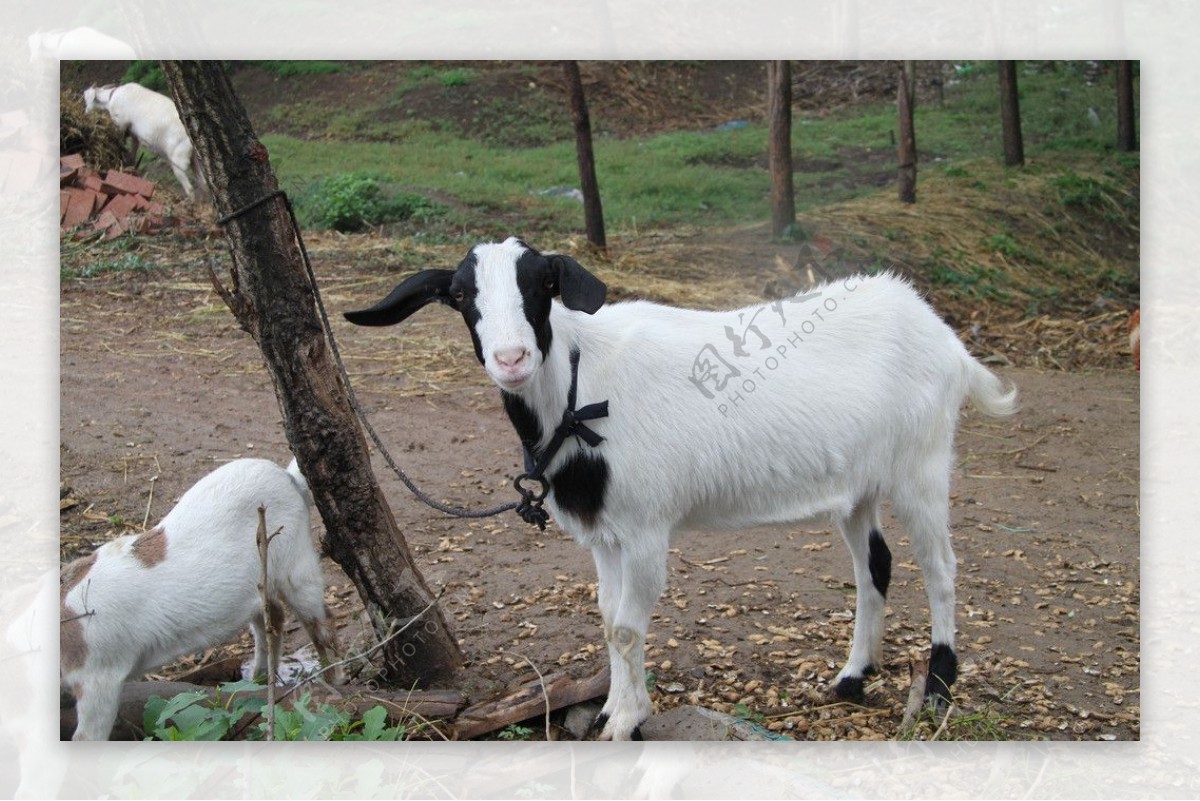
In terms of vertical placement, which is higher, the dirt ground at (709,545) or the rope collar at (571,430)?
the rope collar at (571,430)

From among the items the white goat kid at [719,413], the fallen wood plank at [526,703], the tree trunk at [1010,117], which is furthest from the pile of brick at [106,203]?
the tree trunk at [1010,117]

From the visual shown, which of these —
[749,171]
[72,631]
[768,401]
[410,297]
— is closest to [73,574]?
[72,631]

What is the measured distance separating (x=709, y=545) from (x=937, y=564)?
90 centimetres

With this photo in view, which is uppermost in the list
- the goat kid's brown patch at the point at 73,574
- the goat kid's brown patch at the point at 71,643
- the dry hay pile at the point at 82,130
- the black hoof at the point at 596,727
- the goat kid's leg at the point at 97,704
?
the dry hay pile at the point at 82,130

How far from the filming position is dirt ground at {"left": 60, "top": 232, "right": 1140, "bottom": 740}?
285 cm

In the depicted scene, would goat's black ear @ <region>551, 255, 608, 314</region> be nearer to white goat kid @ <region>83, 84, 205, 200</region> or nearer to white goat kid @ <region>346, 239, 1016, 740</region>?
white goat kid @ <region>346, 239, 1016, 740</region>

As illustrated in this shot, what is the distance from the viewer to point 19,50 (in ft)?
9.94

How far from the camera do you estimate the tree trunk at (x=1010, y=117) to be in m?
3.69

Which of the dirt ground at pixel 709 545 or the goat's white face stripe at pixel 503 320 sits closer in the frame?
the goat's white face stripe at pixel 503 320

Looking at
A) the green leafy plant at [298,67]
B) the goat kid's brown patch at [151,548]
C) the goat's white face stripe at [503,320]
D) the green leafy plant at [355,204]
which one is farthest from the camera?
the green leafy plant at [355,204]

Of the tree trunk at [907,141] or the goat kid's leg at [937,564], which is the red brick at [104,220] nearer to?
the goat kid's leg at [937,564]

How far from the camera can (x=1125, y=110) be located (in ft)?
11.0

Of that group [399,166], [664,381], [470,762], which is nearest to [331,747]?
[470,762]

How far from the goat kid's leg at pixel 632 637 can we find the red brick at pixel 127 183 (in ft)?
6.39
